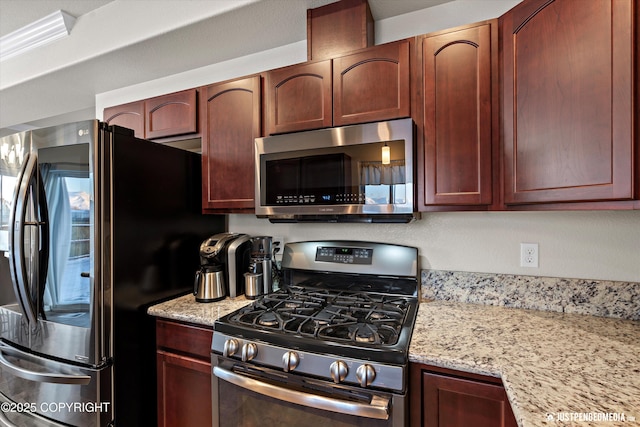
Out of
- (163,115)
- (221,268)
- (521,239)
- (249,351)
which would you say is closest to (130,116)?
(163,115)

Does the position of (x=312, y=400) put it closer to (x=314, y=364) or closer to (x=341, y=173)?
(x=314, y=364)

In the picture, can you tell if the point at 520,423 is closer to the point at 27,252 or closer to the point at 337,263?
the point at 337,263

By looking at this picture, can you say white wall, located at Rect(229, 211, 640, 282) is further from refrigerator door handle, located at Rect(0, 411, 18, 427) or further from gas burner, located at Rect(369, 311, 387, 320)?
refrigerator door handle, located at Rect(0, 411, 18, 427)

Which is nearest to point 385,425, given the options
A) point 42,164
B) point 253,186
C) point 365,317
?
point 365,317

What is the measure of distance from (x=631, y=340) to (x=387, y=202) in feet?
3.27

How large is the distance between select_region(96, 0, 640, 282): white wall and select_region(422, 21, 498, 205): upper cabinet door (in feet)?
1.09

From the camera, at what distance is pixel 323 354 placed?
3.51 feet

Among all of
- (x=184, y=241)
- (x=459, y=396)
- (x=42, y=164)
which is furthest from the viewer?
(x=184, y=241)

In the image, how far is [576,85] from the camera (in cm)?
102

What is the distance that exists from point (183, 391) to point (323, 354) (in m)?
0.85

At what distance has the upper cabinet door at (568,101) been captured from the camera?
92 centimetres

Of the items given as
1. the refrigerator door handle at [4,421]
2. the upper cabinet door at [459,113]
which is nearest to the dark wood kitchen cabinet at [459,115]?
the upper cabinet door at [459,113]

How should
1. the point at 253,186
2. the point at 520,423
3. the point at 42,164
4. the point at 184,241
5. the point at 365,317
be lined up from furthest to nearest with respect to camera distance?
the point at 184,241, the point at 253,186, the point at 42,164, the point at 365,317, the point at 520,423

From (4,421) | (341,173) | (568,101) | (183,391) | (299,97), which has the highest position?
(299,97)
